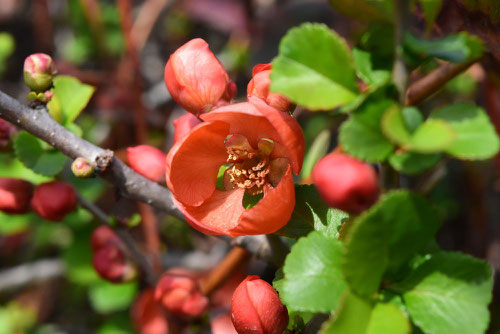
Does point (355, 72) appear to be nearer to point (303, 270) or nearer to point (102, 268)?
point (303, 270)

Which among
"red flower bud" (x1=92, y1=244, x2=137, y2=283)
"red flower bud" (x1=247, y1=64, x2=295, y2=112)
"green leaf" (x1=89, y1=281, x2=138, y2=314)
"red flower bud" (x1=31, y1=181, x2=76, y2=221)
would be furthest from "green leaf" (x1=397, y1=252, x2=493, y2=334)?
"green leaf" (x1=89, y1=281, x2=138, y2=314)

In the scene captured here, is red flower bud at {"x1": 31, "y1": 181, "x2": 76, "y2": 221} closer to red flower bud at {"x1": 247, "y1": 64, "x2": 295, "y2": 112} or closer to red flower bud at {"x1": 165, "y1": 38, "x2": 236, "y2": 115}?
red flower bud at {"x1": 165, "y1": 38, "x2": 236, "y2": 115}

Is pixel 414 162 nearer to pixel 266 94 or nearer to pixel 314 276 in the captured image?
pixel 314 276

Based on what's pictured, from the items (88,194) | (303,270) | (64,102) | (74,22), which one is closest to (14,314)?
(88,194)

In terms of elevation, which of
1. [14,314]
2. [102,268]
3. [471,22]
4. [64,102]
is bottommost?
[14,314]

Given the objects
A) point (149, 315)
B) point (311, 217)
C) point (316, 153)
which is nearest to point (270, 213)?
point (311, 217)

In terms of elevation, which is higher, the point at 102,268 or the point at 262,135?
the point at 262,135

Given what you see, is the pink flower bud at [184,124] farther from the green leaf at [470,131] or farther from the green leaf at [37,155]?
the green leaf at [470,131]
